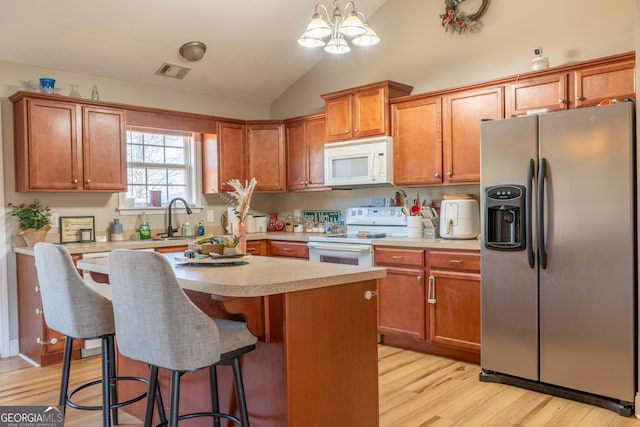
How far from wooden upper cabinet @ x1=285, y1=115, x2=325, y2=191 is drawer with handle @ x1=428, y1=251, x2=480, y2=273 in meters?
1.66

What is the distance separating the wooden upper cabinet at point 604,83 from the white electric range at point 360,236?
1718 millimetres

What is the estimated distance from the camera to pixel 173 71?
4805mm

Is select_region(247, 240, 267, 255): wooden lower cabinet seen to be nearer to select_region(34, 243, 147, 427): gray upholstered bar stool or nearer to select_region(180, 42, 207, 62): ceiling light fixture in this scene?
select_region(180, 42, 207, 62): ceiling light fixture

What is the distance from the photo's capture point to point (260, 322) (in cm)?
192

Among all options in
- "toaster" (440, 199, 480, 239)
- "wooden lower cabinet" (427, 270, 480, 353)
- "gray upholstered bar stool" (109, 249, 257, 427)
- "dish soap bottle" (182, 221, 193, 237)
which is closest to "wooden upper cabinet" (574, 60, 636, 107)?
"toaster" (440, 199, 480, 239)

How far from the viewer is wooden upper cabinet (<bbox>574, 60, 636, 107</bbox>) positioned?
10.4 feet

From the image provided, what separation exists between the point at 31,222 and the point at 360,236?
2702 millimetres

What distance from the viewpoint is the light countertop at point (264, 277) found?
177cm

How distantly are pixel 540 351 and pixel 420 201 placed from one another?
1817mm

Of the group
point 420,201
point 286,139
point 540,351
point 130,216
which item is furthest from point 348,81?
point 540,351

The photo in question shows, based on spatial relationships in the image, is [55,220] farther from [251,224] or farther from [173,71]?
[251,224]

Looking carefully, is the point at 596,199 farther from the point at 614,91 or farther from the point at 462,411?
the point at 462,411

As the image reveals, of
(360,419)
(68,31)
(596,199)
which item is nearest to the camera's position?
(360,419)

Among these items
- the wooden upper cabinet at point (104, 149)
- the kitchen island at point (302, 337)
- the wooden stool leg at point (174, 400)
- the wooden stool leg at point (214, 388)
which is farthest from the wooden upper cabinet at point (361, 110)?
the wooden stool leg at point (174, 400)
